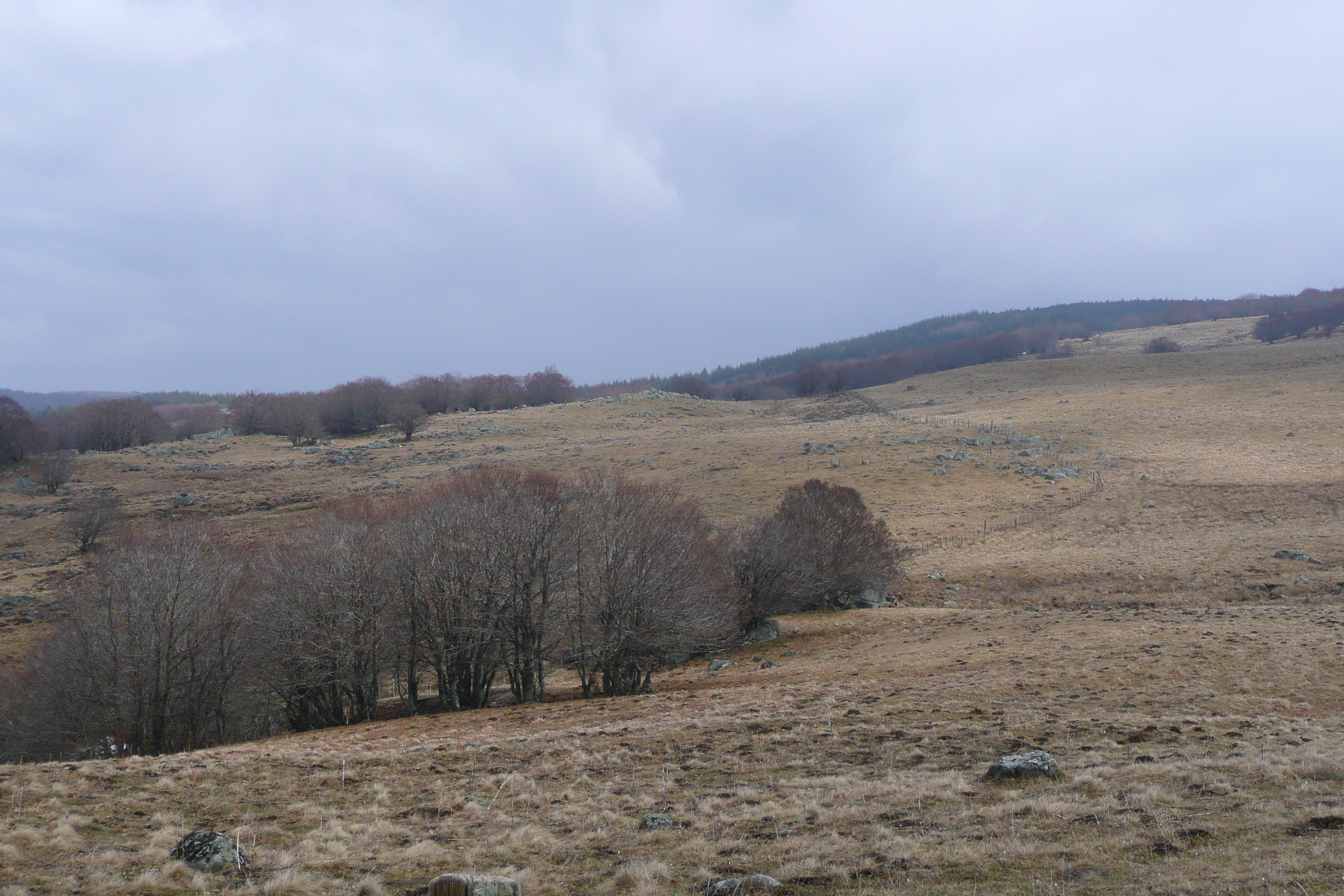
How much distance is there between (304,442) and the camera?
103 metres

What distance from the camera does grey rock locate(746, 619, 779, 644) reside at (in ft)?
116

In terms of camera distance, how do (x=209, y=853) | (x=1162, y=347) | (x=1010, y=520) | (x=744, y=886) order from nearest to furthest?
(x=744, y=886), (x=209, y=853), (x=1010, y=520), (x=1162, y=347)

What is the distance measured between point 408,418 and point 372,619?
81.5m

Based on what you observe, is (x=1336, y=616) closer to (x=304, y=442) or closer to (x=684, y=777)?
(x=684, y=777)

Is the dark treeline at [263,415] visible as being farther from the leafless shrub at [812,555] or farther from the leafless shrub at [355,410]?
the leafless shrub at [812,555]

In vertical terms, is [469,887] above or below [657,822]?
above

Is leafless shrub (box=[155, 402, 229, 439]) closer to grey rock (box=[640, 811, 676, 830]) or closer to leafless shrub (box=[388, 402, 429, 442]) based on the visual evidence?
leafless shrub (box=[388, 402, 429, 442])

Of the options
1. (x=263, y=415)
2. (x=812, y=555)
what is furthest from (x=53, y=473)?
(x=812, y=555)

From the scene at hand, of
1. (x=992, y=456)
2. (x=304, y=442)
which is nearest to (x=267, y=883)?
(x=992, y=456)

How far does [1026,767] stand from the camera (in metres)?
11.9

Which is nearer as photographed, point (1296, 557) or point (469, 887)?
point (469, 887)

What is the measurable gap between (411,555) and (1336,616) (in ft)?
118

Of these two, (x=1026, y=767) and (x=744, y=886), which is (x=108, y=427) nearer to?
(x=744, y=886)

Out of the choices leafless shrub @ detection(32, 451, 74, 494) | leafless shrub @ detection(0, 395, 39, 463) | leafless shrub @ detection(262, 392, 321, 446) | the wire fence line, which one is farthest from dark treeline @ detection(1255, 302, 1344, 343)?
leafless shrub @ detection(0, 395, 39, 463)
